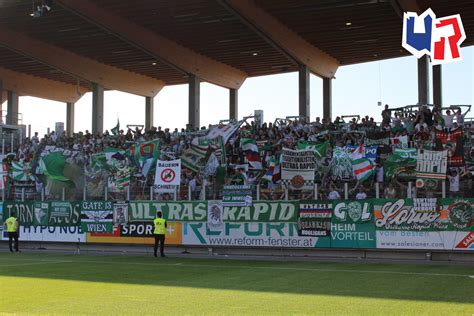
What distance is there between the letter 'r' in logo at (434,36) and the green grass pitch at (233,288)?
5.03 meters

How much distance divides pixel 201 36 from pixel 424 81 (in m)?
14.4

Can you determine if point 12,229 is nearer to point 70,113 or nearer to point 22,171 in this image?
point 22,171

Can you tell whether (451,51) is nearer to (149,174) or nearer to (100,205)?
(149,174)

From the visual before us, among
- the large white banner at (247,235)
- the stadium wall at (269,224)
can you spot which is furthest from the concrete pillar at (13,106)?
the large white banner at (247,235)

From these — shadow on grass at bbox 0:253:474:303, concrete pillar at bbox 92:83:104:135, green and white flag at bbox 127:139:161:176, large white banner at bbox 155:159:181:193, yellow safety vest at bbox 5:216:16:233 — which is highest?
concrete pillar at bbox 92:83:104:135

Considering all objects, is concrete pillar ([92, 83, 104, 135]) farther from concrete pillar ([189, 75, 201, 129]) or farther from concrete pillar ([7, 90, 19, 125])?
concrete pillar ([7, 90, 19, 125])

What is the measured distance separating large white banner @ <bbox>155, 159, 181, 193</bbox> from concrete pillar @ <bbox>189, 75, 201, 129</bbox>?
66.1 feet

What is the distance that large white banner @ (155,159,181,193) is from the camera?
26.5 metres

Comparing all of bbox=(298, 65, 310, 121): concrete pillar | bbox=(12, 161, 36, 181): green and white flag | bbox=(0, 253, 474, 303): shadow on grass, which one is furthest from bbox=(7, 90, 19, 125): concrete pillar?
bbox=(0, 253, 474, 303): shadow on grass

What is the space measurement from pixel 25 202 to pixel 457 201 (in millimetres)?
19772

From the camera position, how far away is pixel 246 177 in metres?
25.9

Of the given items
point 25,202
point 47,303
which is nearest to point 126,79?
point 25,202

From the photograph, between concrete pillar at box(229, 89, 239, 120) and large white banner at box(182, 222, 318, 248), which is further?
concrete pillar at box(229, 89, 239, 120)

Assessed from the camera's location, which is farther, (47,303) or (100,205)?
(100,205)
